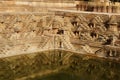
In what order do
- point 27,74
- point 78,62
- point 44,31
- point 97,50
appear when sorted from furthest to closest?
point 44,31 < point 97,50 < point 78,62 < point 27,74

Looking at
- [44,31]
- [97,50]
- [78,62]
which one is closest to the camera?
[78,62]

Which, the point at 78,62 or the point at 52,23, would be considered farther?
the point at 52,23

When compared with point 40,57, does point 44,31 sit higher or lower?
higher

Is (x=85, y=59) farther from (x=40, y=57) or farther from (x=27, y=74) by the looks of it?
(x=27, y=74)

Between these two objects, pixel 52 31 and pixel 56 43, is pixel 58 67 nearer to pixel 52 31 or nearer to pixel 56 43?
pixel 56 43

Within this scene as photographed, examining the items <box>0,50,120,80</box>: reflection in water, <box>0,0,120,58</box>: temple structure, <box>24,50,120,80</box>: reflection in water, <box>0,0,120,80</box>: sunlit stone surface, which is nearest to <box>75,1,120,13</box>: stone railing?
<box>0,0,120,80</box>: sunlit stone surface

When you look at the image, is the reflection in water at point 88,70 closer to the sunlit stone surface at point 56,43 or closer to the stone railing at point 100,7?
the sunlit stone surface at point 56,43

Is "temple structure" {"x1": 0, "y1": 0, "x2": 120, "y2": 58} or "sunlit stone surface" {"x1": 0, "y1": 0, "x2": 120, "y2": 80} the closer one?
"sunlit stone surface" {"x1": 0, "y1": 0, "x2": 120, "y2": 80}

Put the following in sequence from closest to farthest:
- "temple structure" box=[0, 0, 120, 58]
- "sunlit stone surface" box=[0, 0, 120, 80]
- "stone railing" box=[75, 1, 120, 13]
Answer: "sunlit stone surface" box=[0, 0, 120, 80]
"temple structure" box=[0, 0, 120, 58]
"stone railing" box=[75, 1, 120, 13]

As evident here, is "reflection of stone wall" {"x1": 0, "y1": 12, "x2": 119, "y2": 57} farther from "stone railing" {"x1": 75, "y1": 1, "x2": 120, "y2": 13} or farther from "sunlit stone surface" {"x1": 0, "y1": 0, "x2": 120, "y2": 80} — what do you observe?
"stone railing" {"x1": 75, "y1": 1, "x2": 120, "y2": 13}

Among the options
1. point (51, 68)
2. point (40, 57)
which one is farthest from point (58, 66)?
point (40, 57)

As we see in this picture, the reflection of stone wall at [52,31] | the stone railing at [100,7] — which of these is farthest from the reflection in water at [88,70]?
the stone railing at [100,7]
